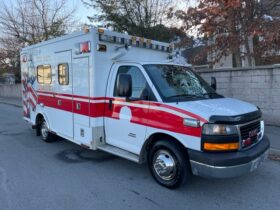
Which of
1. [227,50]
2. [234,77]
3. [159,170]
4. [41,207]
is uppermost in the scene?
[227,50]

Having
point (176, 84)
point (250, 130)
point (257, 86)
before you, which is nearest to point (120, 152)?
point (176, 84)

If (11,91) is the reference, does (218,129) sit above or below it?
above

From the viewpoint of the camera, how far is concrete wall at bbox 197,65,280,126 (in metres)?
8.49

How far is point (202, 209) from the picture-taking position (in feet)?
12.9

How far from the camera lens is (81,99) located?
6020 millimetres

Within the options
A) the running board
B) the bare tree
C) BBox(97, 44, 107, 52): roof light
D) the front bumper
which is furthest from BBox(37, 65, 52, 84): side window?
the bare tree

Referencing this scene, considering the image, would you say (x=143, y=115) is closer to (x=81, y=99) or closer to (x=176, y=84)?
(x=176, y=84)

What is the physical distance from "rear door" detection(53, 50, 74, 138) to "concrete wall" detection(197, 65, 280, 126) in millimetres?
5561

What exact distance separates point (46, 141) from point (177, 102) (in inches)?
196

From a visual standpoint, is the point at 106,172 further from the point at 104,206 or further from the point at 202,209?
the point at 202,209

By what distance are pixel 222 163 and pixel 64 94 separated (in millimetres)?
4267

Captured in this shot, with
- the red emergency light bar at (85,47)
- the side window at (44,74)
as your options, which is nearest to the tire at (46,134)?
the side window at (44,74)

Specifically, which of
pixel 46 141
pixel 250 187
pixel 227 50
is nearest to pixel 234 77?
pixel 227 50

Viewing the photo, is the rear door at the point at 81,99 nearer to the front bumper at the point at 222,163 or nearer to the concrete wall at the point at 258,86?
the front bumper at the point at 222,163
